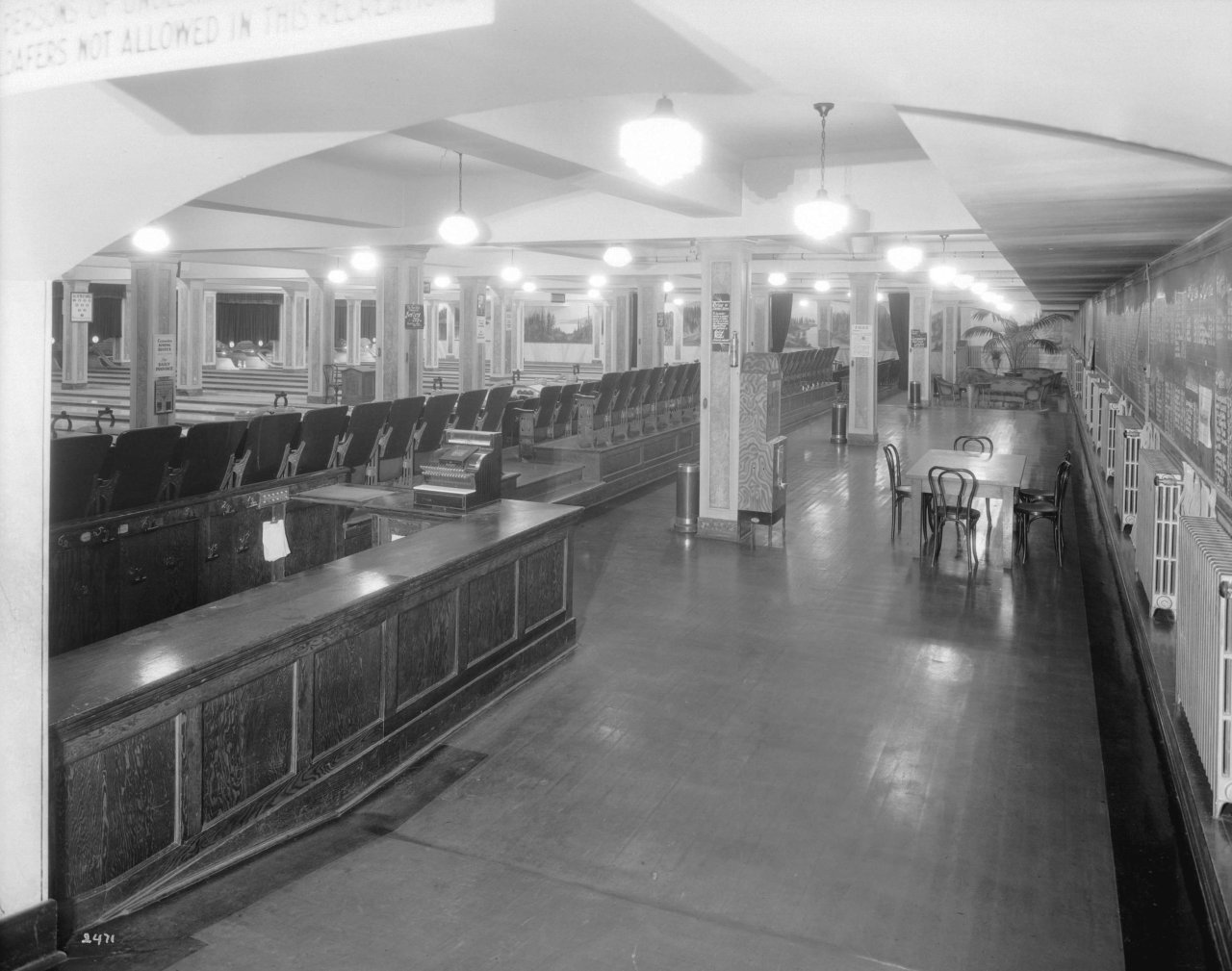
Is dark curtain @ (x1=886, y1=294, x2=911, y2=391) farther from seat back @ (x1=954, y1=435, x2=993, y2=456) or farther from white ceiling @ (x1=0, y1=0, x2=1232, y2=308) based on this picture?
white ceiling @ (x1=0, y1=0, x2=1232, y2=308)

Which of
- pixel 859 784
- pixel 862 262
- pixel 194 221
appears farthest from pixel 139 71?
pixel 862 262

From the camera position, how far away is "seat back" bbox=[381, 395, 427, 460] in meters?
9.66

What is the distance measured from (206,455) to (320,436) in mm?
1453

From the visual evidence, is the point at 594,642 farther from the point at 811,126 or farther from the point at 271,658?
the point at 811,126

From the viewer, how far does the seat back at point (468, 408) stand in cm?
1076

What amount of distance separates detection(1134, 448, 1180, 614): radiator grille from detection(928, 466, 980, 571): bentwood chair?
1683mm

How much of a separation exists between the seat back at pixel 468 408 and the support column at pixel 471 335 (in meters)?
7.89

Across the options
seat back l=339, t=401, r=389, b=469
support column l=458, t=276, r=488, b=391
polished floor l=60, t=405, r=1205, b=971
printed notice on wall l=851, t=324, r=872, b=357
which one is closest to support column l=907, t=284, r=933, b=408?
printed notice on wall l=851, t=324, r=872, b=357

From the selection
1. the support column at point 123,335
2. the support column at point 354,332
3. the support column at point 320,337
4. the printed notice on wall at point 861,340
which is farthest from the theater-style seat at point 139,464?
the support column at point 123,335

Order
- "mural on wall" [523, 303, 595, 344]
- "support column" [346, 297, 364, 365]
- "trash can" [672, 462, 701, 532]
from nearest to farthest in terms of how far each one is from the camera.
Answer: "trash can" [672, 462, 701, 532]
"support column" [346, 297, 364, 365]
"mural on wall" [523, 303, 595, 344]

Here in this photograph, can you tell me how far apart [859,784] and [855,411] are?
12.3 metres

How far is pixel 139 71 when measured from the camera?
2.30 m

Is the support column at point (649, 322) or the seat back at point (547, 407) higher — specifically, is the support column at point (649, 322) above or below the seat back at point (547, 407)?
above

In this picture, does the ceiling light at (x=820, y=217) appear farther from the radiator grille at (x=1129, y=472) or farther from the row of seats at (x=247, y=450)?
the row of seats at (x=247, y=450)
